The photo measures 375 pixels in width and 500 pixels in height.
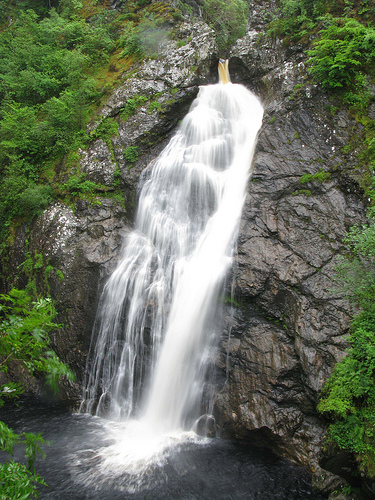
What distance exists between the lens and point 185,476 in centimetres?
682

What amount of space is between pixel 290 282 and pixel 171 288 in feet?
11.3

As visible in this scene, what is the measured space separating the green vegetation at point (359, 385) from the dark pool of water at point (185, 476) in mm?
1403

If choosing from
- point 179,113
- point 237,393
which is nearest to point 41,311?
point 237,393

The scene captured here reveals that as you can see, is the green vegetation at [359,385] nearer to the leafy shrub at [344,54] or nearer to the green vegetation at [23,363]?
the green vegetation at [23,363]

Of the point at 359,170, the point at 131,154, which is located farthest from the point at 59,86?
the point at 359,170

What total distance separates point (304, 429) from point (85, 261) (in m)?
7.95

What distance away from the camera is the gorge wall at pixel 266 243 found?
7680 mm

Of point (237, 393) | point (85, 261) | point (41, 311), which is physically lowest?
point (237, 393)

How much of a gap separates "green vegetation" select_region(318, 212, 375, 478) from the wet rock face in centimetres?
54

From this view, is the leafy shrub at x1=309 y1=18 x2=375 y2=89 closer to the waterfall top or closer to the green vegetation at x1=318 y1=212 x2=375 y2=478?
the waterfall top

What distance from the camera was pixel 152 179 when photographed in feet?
41.5

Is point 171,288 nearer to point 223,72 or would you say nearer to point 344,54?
point 344,54

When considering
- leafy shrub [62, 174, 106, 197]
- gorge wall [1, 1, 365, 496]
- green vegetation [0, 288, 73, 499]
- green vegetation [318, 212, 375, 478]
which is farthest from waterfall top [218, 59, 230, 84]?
green vegetation [0, 288, 73, 499]

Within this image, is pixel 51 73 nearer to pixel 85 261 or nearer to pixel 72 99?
pixel 72 99
